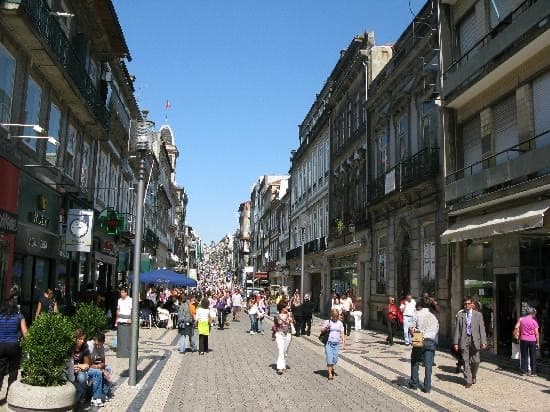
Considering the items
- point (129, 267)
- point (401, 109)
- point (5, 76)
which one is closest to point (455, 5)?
point (401, 109)

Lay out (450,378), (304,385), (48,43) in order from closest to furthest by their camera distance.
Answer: (304,385), (450,378), (48,43)

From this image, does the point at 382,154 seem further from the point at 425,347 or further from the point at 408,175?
the point at 425,347

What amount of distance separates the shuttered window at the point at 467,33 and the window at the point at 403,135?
5.00m

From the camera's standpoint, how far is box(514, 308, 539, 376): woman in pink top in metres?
13.1

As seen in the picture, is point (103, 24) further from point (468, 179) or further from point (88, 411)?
point (88, 411)

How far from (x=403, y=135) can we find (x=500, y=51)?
29.7 feet

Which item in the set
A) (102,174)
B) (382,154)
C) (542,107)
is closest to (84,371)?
(542,107)

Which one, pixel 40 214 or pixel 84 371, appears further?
pixel 40 214

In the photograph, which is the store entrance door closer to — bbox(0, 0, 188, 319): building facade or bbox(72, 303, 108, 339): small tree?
bbox(72, 303, 108, 339): small tree

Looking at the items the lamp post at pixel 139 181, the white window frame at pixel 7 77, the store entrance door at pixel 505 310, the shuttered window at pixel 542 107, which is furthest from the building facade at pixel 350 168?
the white window frame at pixel 7 77

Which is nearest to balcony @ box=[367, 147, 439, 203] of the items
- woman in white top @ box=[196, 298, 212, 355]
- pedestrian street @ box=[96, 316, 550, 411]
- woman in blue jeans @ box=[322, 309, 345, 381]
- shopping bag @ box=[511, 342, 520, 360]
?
pedestrian street @ box=[96, 316, 550, 411]

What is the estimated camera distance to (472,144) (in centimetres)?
1866

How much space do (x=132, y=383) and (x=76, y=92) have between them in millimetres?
11366

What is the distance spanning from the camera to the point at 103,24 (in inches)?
910
